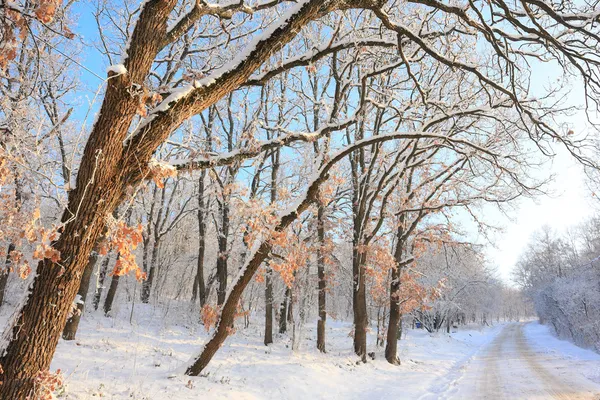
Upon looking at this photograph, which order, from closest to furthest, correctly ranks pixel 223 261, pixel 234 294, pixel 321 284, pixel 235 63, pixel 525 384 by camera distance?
pixel 235 63, pixel 234 294, pixel 525 384, pixel 321 284, pixel 223 261

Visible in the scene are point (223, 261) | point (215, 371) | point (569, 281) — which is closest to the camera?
point (215, 371)

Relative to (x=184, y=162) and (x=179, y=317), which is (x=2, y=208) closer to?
(x=184, y=162)

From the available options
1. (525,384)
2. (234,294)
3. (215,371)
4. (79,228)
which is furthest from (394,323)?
(79,228)

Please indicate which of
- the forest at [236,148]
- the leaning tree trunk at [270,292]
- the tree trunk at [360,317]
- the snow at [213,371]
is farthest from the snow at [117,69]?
the leaning tree trunk at [270,292]

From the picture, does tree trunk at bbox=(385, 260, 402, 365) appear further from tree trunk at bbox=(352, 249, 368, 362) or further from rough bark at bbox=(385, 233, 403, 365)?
tree trunk at bbox=(352, 249, 368, 362)

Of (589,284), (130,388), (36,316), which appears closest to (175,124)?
(36,316)

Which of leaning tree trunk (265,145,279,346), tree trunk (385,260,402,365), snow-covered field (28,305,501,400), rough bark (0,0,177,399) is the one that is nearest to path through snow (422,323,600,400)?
snow-covered field (28,305,501,400)

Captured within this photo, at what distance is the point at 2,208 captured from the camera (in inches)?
350

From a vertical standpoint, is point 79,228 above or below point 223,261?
below

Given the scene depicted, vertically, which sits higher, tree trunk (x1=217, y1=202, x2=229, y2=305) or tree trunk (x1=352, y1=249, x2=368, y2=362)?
tree trunk (x1=217, y1=202, x2=229, y2=305)

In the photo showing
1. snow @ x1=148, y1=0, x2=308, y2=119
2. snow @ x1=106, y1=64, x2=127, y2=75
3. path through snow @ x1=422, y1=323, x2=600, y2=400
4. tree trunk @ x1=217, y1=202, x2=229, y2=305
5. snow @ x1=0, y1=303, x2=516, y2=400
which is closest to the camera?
snow @ x1=106, y1=64, x2=127, y2=75

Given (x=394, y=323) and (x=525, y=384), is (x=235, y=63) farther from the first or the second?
(x=394, y=323)

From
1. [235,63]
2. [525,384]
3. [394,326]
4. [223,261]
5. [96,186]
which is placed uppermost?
[235,63]

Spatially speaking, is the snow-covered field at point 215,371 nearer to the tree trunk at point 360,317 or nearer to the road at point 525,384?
the tree trunk at point 360,317
